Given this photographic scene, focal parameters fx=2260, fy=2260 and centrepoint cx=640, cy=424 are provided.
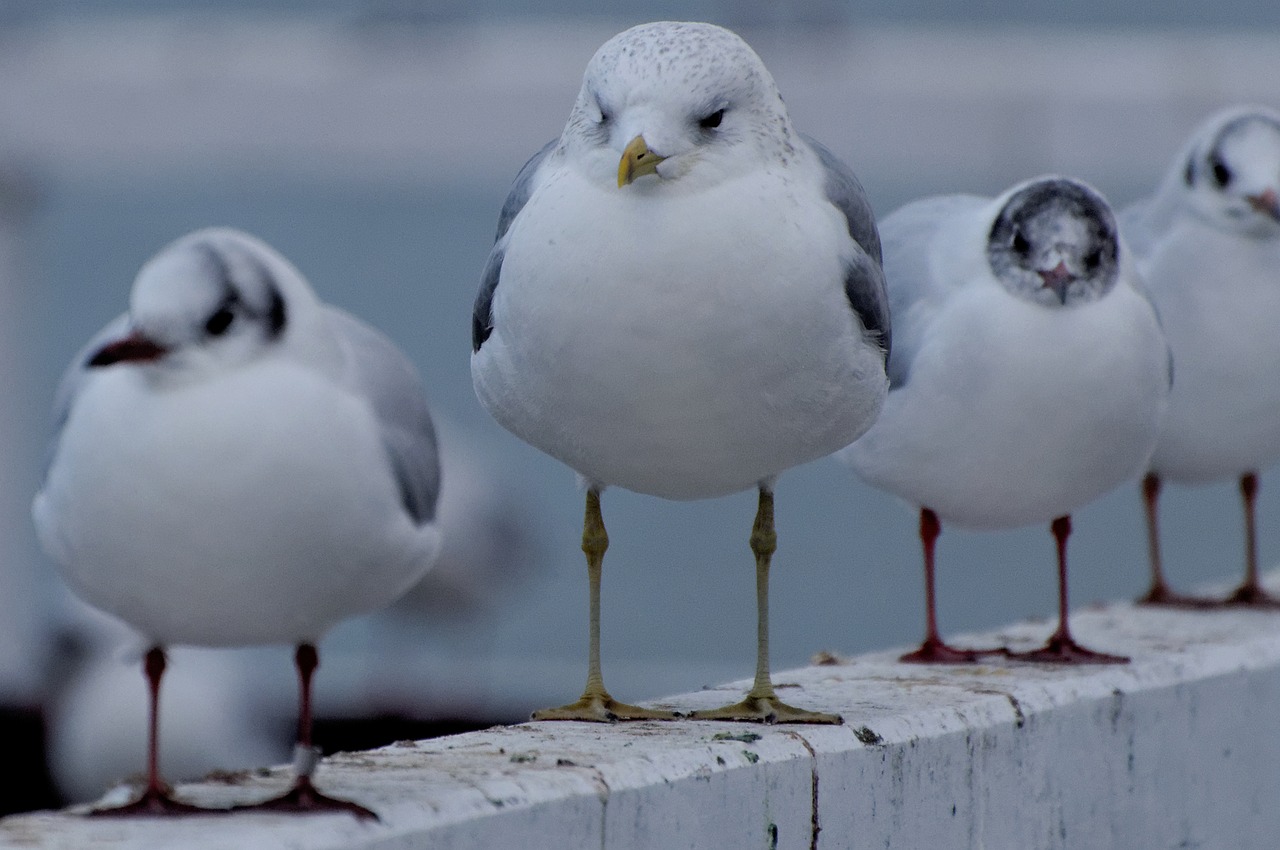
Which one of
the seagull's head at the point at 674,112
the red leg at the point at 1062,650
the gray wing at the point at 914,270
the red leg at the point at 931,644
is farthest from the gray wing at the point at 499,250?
the red leg at the point at 1062,650

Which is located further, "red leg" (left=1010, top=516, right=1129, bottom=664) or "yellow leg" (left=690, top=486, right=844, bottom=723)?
"red leg" (left=1010, top=516, right=1129, bottom=664)

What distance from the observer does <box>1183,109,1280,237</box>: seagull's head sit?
5.50 metres

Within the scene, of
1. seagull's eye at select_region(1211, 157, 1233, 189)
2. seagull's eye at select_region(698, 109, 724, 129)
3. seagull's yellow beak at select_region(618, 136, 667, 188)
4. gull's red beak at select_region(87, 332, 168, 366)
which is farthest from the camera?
seagull's eye at select_region(1211, 157, 1233, 189)

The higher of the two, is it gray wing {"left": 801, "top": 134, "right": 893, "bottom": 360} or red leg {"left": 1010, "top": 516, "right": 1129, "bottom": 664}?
gray wing {"left": 801, "top": 134, "right": 893, "bottom": 360}

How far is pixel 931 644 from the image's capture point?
481 centimetres

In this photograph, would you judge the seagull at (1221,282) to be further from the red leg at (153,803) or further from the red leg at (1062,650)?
the red leg at (153,803)

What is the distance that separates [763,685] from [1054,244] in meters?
1.20

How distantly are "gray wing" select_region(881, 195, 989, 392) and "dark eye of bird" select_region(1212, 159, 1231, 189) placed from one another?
2.97 ft

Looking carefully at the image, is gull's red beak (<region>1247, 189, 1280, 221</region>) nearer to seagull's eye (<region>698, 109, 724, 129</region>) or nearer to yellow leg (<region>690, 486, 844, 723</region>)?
yellow leg (<region>690, 486, 844, 723</region>)

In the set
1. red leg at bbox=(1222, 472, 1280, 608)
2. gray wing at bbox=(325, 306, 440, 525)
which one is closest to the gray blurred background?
red leg at bbox=(1222, 472, 1280, 608)

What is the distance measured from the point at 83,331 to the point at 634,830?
25.2m

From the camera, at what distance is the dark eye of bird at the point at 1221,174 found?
5.57 meters


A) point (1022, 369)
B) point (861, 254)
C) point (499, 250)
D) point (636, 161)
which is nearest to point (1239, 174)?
point (1022, 369)

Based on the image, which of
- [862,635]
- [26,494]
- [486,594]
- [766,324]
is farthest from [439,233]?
[766,324]
